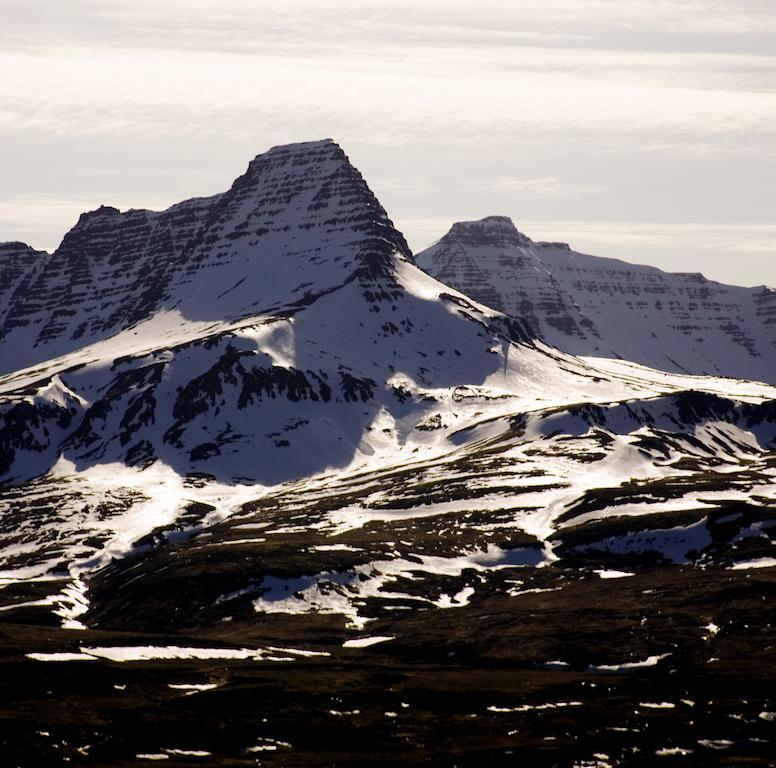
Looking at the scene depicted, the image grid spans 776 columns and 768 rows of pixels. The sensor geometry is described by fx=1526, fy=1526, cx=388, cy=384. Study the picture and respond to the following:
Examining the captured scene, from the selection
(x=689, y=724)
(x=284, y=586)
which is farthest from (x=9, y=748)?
(x=284, y=586)

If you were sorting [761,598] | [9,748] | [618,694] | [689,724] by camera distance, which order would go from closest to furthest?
[9,748], [689,724], [618,694], [761,598]

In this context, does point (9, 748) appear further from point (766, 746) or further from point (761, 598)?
point (761, 598)

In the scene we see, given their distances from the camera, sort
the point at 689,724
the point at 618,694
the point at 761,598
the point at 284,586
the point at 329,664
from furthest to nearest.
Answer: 1. the point at 284,586
2. the point at 761,598
3. the point at 329,664
4. the point at 618,694
5. the point at 689,724

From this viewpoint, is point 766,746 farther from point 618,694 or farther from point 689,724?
point 618,694

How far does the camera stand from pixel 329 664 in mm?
149000

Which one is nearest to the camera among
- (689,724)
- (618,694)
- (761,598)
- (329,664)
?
(689,724)

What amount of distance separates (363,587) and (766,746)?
→ 91.5 m

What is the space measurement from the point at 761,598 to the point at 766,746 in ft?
194

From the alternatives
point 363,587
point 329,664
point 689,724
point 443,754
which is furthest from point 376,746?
point 363,587

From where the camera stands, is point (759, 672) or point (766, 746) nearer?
point (766, 746)

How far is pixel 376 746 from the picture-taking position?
116 meters

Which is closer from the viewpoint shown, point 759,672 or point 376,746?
point 376,746

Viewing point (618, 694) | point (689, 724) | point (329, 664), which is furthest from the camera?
point (329, 664)

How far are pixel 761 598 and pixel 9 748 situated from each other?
91577mm
